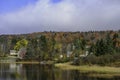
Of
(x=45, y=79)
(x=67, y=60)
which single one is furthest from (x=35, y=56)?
(x=45, y=79)

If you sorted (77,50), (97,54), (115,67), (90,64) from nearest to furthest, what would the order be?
1. (115,67)
2. (90,64)
3. (97,54)
4. (77,50)

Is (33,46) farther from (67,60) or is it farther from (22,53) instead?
(67,60)

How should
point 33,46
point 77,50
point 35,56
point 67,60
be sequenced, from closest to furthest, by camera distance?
point 67,60
point 77,50
point 35,56
point 33,46

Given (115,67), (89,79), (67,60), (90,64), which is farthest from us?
(67,60)

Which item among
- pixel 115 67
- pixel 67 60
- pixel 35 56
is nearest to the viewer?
pixel 115 67

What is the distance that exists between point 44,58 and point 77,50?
17.8 m

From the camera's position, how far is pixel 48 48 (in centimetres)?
17762

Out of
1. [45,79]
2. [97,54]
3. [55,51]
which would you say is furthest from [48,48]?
[45,79]

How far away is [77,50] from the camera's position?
538 ft

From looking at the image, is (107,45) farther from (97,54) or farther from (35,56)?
(35,56)

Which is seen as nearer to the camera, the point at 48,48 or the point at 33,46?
the point at 48,48

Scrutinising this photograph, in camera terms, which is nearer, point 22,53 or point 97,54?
point 97,54

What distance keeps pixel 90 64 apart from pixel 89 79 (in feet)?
140

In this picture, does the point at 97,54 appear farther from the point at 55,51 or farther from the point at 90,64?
the point at 55,51
